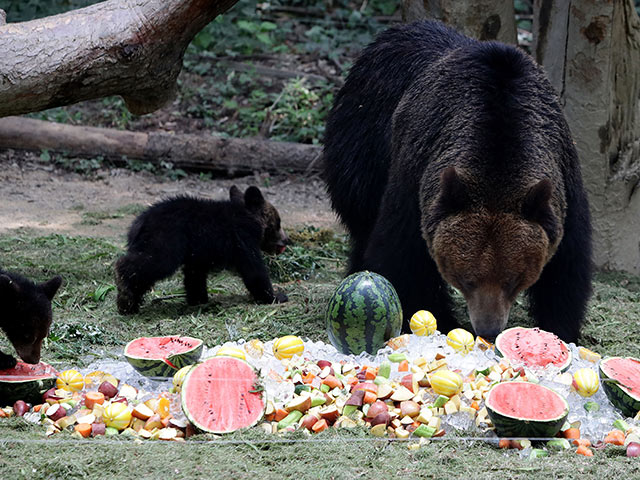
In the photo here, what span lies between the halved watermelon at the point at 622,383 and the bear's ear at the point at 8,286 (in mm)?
3179

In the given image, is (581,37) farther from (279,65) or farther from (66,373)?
(279,65)

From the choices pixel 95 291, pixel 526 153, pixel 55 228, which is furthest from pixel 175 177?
pixel 526 153

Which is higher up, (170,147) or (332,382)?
(332,382)

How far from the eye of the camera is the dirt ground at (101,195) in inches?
369

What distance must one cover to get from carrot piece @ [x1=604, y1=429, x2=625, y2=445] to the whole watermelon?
4.80 ft

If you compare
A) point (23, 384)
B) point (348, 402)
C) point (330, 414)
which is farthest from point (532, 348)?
point (23, 384)

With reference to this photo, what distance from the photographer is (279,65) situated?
1459cm

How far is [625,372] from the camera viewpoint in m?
4.28

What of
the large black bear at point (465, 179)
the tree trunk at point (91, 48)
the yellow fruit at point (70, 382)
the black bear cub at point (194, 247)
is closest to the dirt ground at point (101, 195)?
the black bear cub at point (194, 247)

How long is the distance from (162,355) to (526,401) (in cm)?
190

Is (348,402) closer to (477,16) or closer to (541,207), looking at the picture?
(541,207)

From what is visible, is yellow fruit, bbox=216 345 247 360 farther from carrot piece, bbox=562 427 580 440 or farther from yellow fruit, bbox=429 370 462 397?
carrot piece, bbox=562 427 580 440

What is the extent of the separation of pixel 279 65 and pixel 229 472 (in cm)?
1189

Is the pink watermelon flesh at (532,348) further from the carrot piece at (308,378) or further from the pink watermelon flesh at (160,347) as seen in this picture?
the pink watermelon flesh at (160,347)
